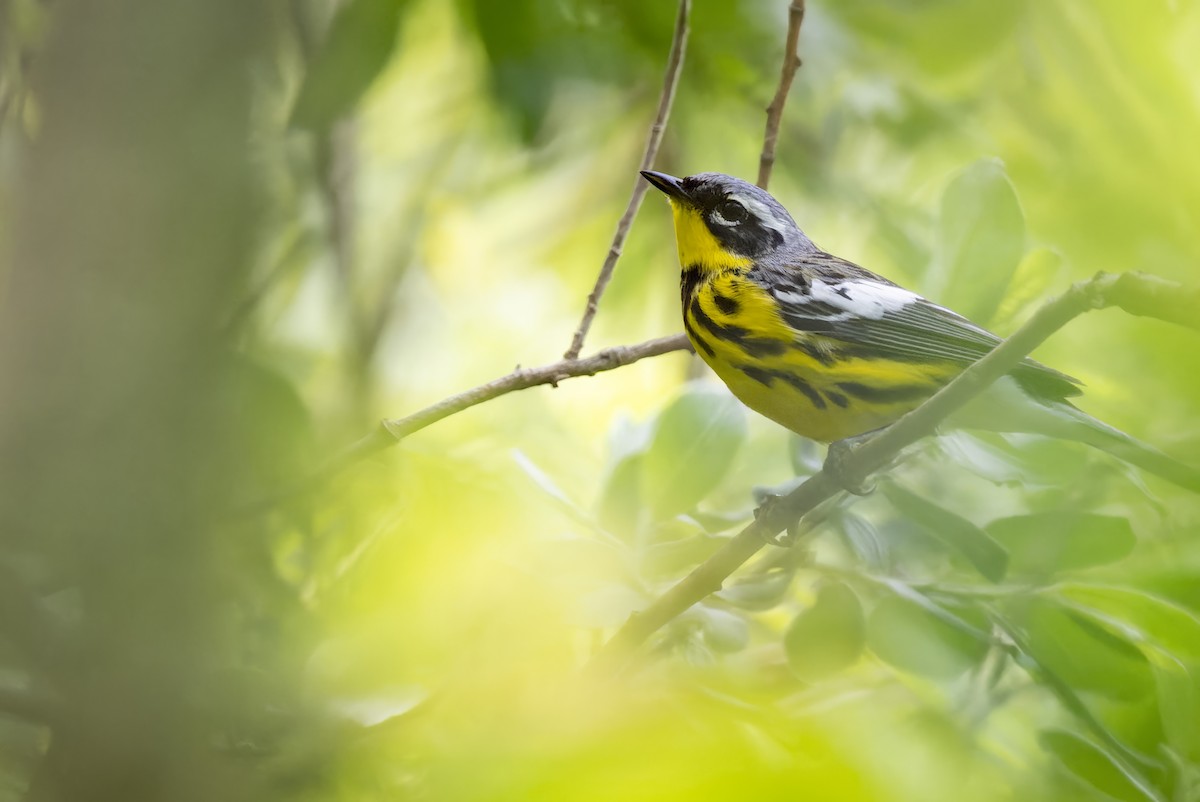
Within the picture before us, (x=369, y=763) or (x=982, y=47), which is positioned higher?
(x=982, y=47)

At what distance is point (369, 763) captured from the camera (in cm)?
75

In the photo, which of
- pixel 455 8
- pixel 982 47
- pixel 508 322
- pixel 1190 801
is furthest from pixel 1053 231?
pixel 508 322

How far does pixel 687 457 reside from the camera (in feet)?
4.28

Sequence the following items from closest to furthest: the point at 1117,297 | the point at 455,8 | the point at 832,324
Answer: the point at 1117,297 < the point at 455,8 < the point at 832,324

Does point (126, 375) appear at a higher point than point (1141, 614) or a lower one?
higher

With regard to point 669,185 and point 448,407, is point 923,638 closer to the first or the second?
point 448,407

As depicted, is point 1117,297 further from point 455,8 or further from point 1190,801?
point 455,8

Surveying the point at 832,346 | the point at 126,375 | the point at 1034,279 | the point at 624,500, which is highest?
the point at 1034,279

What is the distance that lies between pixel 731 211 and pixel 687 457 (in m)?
0.83

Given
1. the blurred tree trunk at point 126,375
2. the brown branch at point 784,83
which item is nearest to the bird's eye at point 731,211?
the brown branch at point 784,83

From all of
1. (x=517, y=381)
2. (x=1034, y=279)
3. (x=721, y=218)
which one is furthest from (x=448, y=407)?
(x=721, y=218)

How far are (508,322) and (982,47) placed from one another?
1397mm

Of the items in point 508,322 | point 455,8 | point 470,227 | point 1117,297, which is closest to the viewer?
point 1117,297

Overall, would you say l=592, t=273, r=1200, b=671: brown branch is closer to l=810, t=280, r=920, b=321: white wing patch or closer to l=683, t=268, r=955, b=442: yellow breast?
l=683, t=268, r=955, b=442: yellow breast
